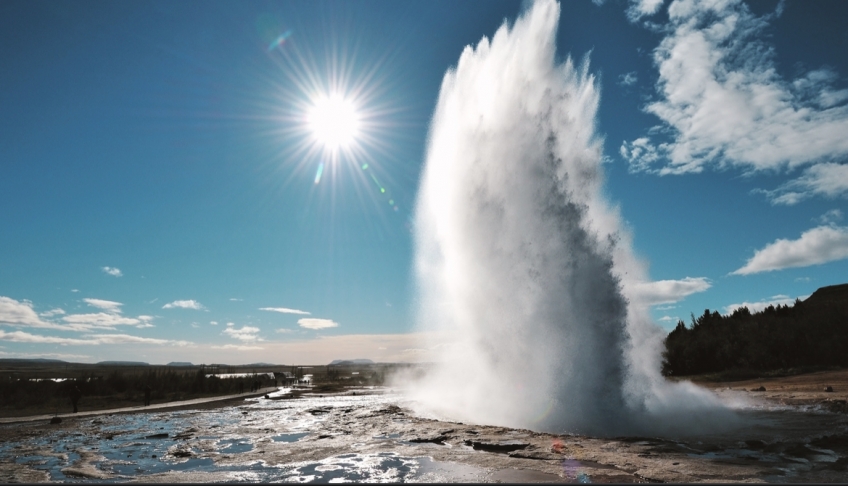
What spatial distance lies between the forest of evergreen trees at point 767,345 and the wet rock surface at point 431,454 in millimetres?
35368

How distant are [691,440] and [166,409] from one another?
3148cm

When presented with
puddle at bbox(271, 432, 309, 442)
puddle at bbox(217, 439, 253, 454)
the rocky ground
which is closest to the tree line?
the rocky ground

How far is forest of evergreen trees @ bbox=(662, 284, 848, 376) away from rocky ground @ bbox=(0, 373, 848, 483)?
33569 millimetres

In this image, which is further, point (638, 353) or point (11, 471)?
point (638, 353)

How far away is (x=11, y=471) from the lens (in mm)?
11469

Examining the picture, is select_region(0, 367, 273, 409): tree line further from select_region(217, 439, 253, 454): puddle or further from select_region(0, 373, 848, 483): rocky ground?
select_region(217, 439, 253, 454): puddle

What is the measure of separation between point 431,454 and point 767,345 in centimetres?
5183

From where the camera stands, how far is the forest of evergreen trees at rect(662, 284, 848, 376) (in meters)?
46.4

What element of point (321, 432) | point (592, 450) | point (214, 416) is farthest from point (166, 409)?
point (592, 450)

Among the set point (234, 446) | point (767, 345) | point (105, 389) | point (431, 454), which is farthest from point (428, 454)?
point (767, 345)

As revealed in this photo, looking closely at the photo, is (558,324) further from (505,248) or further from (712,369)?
(712,369)

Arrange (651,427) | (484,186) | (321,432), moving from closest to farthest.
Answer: (651,427) < (321,432) < (484,186)

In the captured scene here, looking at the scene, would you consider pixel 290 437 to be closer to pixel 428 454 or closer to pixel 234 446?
pixel 234 446

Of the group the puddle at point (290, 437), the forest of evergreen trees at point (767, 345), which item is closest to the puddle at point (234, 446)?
the puddle at point (290, 437)
